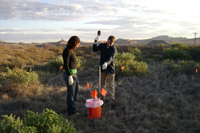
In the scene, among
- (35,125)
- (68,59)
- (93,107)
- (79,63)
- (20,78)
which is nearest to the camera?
(35,125)

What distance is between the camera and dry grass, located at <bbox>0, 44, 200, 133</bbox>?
144 inches

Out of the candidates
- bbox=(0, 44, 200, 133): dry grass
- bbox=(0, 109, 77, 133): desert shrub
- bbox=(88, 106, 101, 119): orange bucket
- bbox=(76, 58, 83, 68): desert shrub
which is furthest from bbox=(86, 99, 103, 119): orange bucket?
bbox=(76, 58, 83, 68): desert shrub

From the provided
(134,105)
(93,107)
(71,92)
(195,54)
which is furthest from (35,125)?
(195,54)

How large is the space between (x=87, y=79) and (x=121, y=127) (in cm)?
466

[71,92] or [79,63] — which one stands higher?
[79,63]

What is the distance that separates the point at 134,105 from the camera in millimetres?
4688

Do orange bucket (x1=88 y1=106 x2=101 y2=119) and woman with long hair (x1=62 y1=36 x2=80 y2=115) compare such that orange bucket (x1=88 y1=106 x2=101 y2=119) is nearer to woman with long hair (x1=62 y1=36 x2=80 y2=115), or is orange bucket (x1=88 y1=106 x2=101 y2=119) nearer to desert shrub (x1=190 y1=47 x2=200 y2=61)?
woman with long hair (x1=62 y1=36 x2=80 y2=115)

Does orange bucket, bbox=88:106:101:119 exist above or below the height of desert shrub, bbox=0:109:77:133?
below

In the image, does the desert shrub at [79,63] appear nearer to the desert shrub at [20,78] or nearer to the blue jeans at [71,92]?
the desert shrub at [20,78]

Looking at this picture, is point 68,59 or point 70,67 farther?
point 70,67

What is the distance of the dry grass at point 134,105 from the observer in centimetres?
366

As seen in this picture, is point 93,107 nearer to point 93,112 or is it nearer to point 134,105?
point 93,112

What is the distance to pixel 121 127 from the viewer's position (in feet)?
11.9

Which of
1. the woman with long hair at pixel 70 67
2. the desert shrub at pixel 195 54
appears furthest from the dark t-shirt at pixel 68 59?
the desert shrub at pixel 195 54
